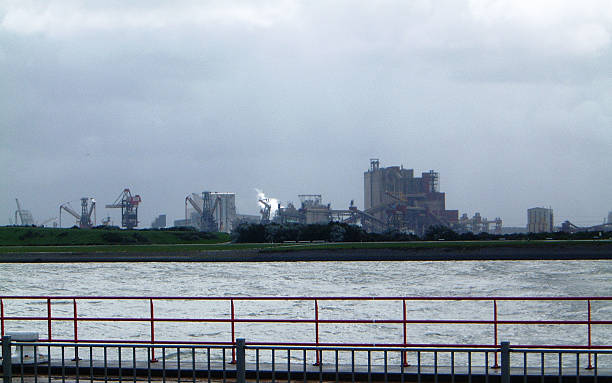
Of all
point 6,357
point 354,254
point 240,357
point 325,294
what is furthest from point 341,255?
point 240,357

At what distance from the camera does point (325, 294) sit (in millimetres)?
54094

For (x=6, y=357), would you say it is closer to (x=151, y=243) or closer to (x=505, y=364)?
(x=505, y=364)

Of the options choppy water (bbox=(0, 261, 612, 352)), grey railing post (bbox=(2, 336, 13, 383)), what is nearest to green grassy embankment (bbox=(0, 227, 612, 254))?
choppy water (bbox=(0, 261, 612, 352))

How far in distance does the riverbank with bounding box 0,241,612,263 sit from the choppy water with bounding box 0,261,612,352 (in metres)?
7.43

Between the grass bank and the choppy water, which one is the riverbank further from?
the grass bank

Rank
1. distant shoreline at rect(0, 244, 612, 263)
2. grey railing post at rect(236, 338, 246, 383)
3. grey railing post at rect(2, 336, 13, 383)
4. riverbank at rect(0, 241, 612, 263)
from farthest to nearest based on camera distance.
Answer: riverbank at rect(0, 241, 612, 263)
distant shoreline at rect(0, 244, 612, 263)
grey railing post at rect(2, 336, 13, 383)
grey railing post at rect(236, 338, 246, 383)

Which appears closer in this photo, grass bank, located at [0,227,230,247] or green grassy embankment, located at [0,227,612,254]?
green grassy embankment, located at [0,227,612,254]

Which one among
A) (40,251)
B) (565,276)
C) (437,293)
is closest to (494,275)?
(565,276)

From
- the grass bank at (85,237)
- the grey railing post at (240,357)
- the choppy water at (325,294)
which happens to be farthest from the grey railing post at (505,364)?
the grass bank at (85,237)

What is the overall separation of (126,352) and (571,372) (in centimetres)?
1703

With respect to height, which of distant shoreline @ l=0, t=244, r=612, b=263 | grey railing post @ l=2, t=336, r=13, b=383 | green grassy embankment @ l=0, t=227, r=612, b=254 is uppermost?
grey railing post @ l=2, t=336, r=13, b=383

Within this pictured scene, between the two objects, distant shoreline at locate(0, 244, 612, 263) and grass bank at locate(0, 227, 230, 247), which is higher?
grass bank at locate(0, 227, 230, 247)

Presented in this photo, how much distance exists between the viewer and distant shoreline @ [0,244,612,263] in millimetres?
107062

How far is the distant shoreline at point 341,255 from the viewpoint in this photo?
107062mm
